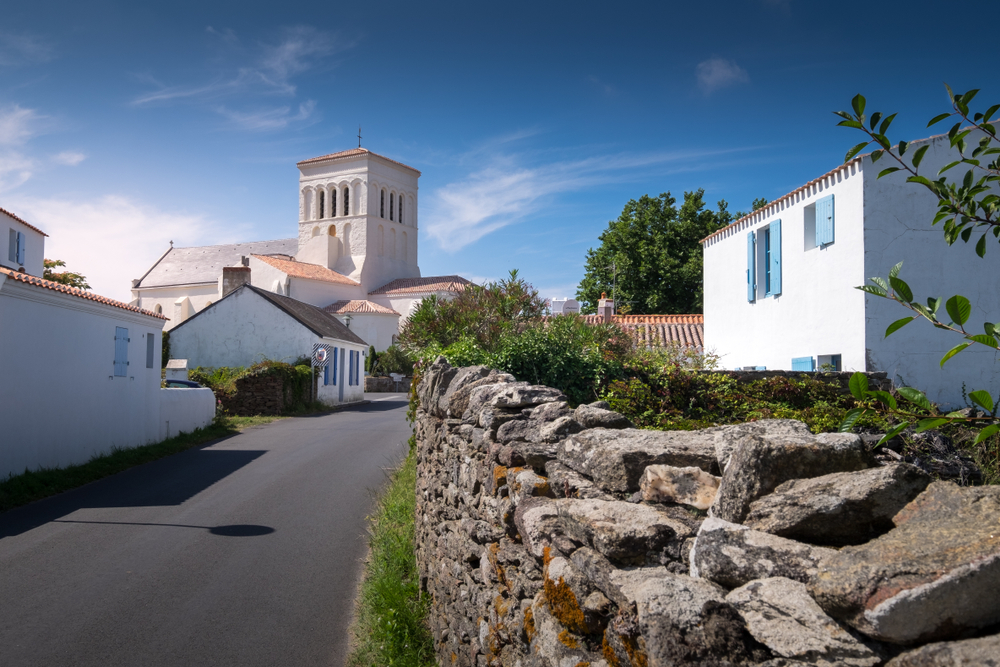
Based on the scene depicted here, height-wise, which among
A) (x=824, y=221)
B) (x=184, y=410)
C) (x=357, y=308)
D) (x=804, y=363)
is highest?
(x=357, y=308)

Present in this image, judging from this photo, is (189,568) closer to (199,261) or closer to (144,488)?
(144,488)

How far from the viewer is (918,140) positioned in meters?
9.96

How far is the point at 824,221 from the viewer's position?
35.8 feet

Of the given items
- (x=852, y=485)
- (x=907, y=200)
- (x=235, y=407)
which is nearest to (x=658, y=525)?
(x=852, y=485)

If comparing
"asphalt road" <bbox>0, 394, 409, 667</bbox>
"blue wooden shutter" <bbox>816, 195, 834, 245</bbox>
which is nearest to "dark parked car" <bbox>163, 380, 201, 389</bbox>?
"asphalt road" <bbox>0, 394, 409, 667</bbox>

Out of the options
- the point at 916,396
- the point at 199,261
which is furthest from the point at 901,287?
the point at 199,261

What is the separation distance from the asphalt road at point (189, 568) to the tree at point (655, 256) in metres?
23.5

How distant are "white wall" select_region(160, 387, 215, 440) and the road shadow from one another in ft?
7.95

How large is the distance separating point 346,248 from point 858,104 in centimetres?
5886

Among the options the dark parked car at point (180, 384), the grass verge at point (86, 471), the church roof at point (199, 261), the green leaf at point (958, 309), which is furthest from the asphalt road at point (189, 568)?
the church roof at point (199, 261)

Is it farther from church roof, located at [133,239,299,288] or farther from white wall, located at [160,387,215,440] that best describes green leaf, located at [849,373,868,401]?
church roof, located at [133,239,299,288]

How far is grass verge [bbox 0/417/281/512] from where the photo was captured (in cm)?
1020

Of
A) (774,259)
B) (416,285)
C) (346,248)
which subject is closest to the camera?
(774,259)

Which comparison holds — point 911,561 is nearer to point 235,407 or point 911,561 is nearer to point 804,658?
point 804,658
